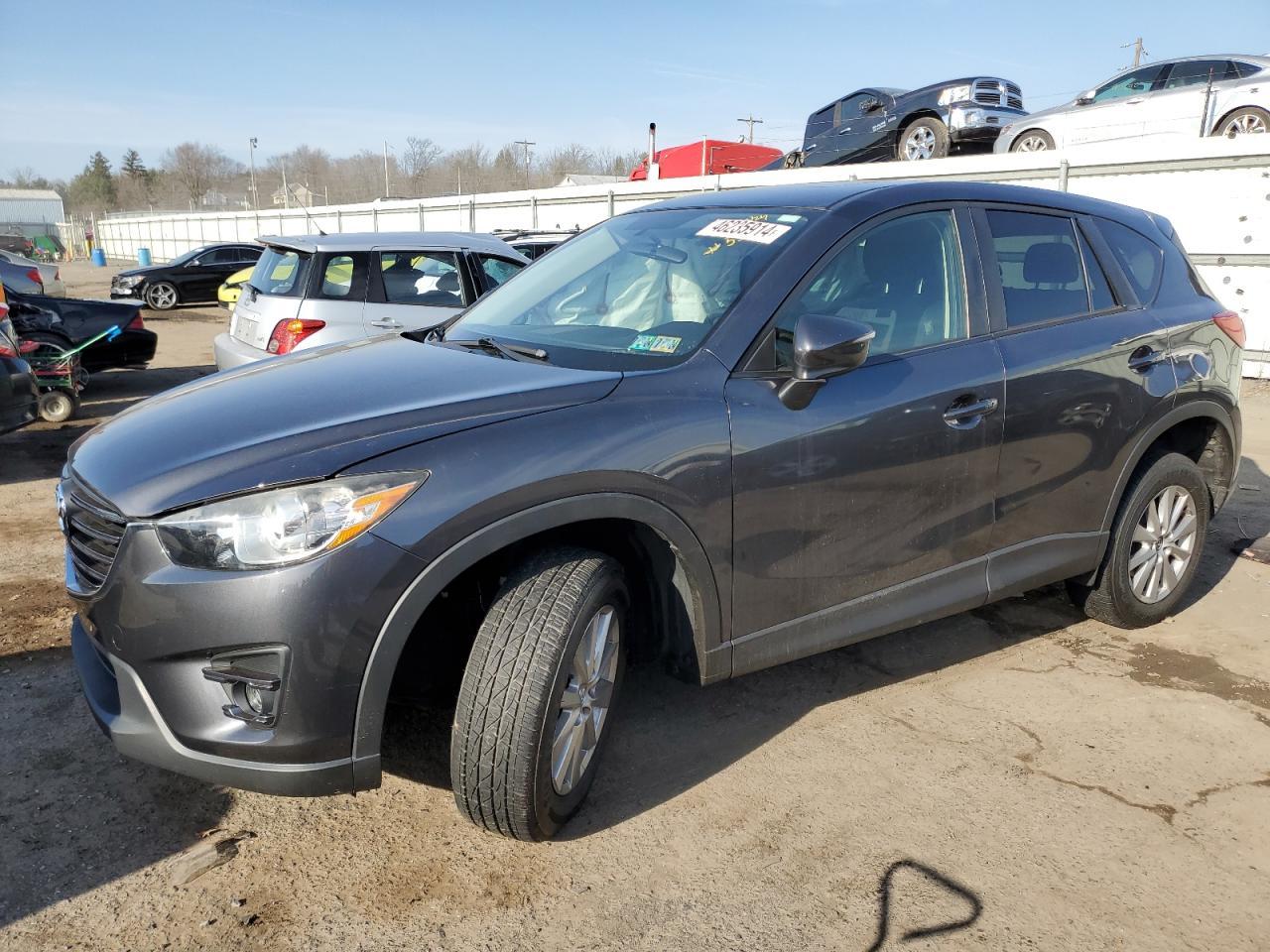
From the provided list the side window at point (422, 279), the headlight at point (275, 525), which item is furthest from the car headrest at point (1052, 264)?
the side window at point (422, 279)

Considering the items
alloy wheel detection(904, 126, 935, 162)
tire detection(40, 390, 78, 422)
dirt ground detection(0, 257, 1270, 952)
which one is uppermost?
alloy wheel detection(904, 126, 935, 162)

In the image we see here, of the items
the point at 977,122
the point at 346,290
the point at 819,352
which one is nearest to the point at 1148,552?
the point at 819,352

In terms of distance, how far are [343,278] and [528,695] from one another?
568 centimetres

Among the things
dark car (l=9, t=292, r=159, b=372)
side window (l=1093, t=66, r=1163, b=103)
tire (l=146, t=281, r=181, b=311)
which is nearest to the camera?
dark car (l=9, t=292, r=159, b=372)

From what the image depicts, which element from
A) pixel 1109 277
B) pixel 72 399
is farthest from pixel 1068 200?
pixel 72 399

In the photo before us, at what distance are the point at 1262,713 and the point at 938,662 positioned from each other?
116 cm

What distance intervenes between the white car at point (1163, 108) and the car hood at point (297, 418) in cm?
1200

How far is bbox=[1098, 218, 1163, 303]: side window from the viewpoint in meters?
4.09

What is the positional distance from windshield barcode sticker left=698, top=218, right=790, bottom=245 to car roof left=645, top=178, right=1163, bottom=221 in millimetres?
135

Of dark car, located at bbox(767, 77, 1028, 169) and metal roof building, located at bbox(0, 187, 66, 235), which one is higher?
metal roof building, located at bbox(0, 187, 66, 235)

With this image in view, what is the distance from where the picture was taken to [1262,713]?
361 centimetres

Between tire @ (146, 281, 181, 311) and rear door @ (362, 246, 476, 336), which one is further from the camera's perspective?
tire @ (146, 281, 181, 311)

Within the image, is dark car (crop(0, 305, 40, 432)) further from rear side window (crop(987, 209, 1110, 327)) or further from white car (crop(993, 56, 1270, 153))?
white car (crop(993, 56, 1270, 153))

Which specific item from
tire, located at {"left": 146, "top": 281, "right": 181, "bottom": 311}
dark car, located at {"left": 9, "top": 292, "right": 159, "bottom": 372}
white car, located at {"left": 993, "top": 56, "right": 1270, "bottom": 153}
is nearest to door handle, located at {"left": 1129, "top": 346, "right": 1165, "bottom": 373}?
dark car, located at {"left": 9, "top": 292, "right": 159, "bottom": 372}
